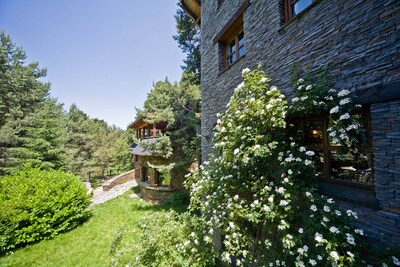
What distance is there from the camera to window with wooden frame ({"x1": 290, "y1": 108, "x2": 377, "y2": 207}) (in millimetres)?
2088

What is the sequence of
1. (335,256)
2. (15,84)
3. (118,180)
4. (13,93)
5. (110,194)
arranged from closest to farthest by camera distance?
(335,256) < (110,194) < (15,84) < (13,93) < (118,180)

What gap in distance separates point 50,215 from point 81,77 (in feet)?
28.4

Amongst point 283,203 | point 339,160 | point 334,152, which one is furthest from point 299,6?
point 283,203

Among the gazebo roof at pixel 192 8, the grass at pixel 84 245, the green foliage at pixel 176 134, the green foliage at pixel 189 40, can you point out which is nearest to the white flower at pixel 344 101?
the grass at pixel 84 245

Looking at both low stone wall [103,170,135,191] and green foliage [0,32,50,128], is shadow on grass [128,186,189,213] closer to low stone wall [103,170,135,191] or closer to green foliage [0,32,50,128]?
low stone wall [103,170,135,191]

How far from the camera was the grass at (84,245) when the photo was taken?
6062mm

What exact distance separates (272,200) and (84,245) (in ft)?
27.8

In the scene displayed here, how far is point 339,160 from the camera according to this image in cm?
243

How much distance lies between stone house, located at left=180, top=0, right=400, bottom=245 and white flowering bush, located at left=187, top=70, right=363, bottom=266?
0.28 metres

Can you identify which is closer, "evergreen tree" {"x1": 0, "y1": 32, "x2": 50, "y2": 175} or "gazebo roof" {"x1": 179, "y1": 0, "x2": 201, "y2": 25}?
"gazebo roof" {"x1": 179, "y1": 0, "x2": 201, "y2": 25}

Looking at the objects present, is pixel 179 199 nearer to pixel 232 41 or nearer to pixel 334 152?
pixel 232 41

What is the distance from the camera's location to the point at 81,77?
11.5 meters

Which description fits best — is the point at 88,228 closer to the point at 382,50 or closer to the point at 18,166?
the point at 18,166

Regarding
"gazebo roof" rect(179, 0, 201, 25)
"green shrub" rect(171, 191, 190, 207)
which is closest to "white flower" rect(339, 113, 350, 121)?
"gazebo roof" rect(179, 0, 201, 25)
